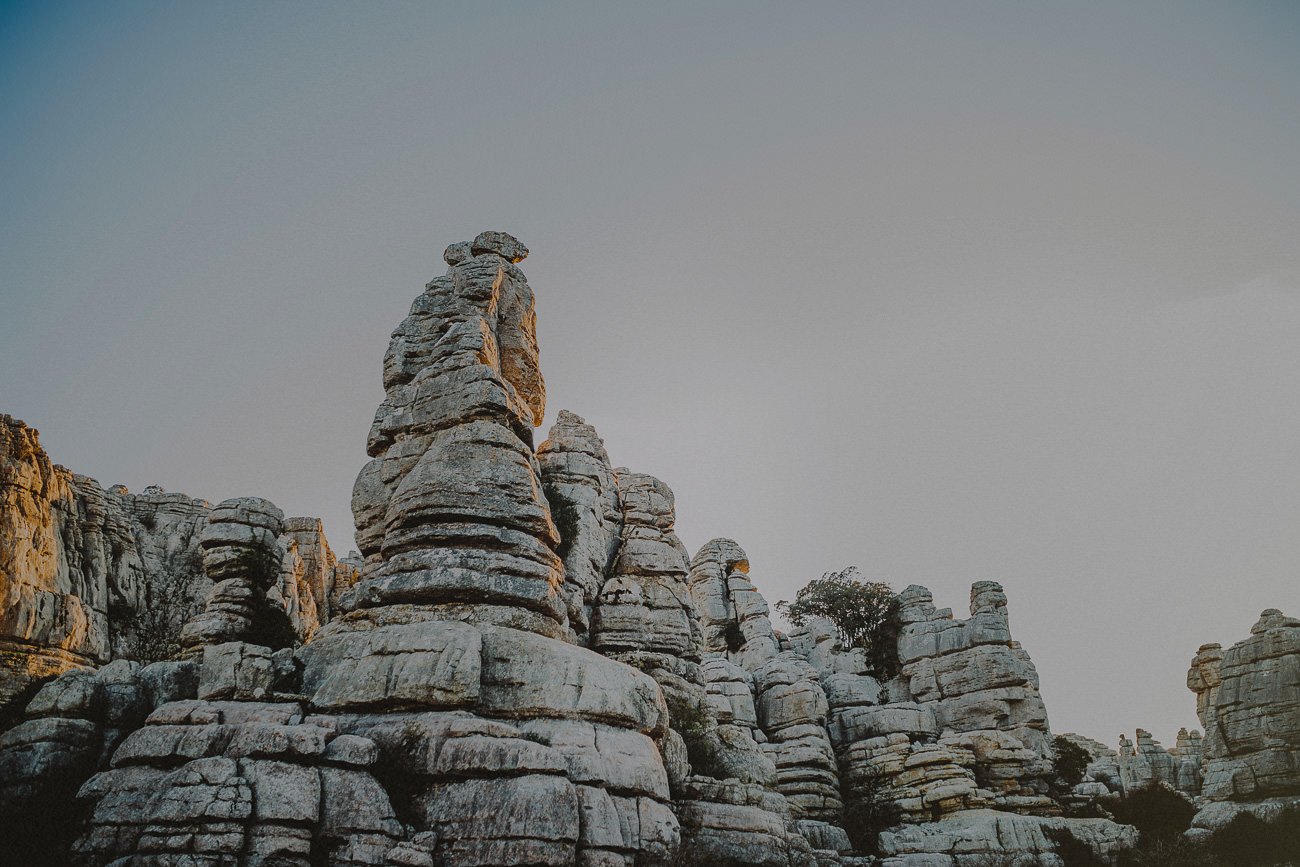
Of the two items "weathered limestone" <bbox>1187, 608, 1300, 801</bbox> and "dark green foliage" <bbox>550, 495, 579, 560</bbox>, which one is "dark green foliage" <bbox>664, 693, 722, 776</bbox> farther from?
"weathered limestone" <bbox>1187, 608, 1300, 801</bbox>

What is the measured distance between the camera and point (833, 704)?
1518 inches

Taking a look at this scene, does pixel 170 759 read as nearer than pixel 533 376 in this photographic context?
Yes

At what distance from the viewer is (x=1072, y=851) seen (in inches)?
1140

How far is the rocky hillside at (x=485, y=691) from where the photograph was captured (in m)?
14.9

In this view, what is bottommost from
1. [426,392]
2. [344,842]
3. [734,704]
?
[344,842]

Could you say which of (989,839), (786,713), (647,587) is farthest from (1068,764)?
(647,587)

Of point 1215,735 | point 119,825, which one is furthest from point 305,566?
point 1215,735

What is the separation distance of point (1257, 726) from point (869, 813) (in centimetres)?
1521

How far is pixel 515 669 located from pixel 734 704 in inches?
755

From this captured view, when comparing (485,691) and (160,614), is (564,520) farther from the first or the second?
(160,614)

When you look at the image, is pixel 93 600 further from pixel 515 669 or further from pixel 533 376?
pixel 515 669

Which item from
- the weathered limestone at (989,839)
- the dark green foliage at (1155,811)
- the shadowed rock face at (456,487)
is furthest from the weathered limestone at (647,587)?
the dark green foliage at (1155,811)

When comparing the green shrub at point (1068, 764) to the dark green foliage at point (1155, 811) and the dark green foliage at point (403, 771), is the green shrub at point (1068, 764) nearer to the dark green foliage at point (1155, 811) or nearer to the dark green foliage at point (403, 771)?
the dark green foliage at point (1155, 811)

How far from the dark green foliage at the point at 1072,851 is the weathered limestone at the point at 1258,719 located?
6.16 m
